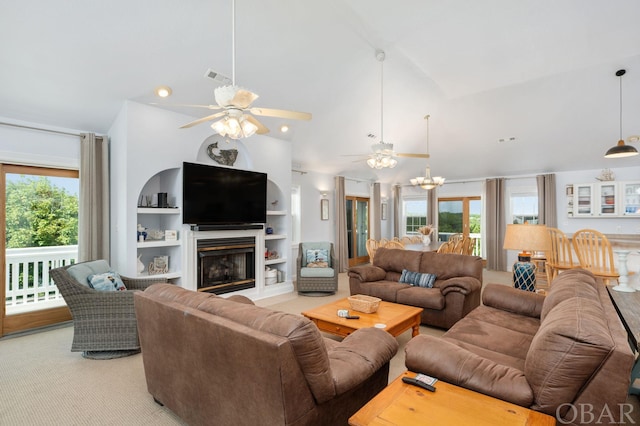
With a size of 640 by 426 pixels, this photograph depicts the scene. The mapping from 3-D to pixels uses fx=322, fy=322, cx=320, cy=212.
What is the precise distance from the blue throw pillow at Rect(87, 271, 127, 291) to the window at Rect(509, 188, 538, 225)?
28.1ft

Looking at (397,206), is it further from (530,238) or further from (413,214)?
(530,238)

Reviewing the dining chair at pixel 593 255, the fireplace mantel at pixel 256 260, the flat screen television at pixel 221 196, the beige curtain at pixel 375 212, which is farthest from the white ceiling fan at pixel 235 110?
the beige curtain at pixel 375 212

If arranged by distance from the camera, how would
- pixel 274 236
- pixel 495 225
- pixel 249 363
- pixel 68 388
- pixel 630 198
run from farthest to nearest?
pixel 495 225 < pixel 630 198 < pixel 274 236 < pixel 68 388 < pixel 249 363

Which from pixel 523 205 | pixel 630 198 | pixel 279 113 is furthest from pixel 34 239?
pixel 630 198

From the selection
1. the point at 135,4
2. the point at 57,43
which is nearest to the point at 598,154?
the point at 135,4

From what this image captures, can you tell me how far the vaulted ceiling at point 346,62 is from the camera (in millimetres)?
3260

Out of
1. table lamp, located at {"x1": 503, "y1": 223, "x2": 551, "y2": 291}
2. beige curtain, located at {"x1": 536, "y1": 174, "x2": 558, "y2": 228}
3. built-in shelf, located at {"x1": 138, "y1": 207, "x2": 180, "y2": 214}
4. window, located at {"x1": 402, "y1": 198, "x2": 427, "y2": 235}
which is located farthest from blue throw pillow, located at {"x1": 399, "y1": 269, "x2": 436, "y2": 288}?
window, located at {"x1": 402, "y1": 198, "x2": 427, "y2": 235}

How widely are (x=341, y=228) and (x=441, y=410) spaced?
6.77 m

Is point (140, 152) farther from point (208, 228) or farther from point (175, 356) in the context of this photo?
point (175, 356)

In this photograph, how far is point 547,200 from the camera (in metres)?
7.65

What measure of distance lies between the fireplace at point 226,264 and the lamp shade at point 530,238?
3.88m

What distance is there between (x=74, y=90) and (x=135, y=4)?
1.48m

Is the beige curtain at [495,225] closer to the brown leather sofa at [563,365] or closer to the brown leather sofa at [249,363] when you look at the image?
the brown leather sofa at [563,365]

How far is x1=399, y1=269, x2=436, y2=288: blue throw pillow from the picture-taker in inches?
174
